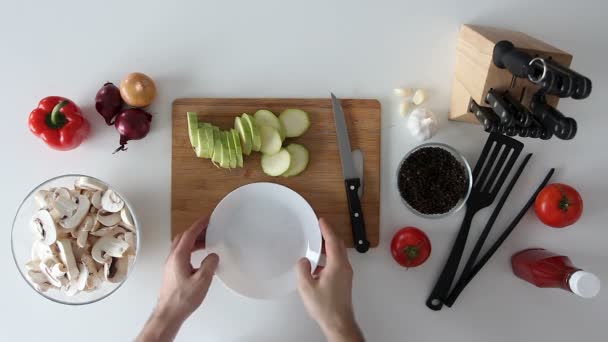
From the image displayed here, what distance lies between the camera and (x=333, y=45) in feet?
4.55

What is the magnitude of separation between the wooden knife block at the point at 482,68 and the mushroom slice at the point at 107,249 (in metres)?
1.01

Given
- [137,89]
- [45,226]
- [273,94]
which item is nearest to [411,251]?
[273,94]

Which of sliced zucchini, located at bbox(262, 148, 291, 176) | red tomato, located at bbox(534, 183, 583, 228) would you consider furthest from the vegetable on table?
red tomato, located at bbox(534, 183, 583, 228)

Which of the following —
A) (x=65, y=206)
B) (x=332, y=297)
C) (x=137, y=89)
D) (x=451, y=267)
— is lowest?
(x=451, y=267)

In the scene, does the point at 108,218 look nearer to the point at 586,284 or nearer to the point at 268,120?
Result: the point at 268,120

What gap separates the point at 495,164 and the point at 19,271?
1.40 meters

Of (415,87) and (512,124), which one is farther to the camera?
(415,87)

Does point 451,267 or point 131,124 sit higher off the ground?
point 131,124

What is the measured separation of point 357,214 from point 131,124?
693mm

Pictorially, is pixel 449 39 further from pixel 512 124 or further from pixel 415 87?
pixel 512 124

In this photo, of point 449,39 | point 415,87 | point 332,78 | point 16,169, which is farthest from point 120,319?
point 449,39

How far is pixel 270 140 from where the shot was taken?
129cm

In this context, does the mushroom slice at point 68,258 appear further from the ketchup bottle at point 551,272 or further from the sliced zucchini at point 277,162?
the ketchup bottle at point 551,272

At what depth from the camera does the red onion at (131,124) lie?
131cm
